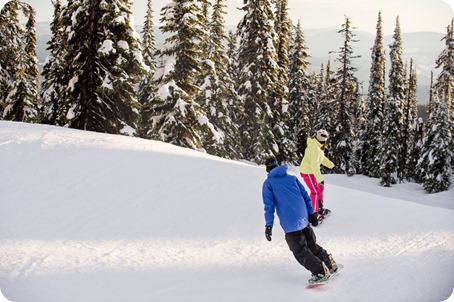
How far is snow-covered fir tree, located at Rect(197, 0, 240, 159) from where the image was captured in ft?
86.8

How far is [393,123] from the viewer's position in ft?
131

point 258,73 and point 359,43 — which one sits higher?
point 359,43

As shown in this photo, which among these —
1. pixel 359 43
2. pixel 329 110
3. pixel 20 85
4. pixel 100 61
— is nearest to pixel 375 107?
pixel 329 110

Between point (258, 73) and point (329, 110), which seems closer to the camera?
point (258, 73)

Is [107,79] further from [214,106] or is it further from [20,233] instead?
[20,233]

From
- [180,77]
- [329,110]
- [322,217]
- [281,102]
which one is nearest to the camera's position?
[322,217]

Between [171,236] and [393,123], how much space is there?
38362mm

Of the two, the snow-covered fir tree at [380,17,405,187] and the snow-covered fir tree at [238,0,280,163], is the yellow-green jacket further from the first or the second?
the snow-covered fir tree at [380,17,405,187]

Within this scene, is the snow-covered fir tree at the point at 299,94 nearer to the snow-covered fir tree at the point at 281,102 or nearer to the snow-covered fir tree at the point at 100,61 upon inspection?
the snow-covered fir tree at the point at 281,102

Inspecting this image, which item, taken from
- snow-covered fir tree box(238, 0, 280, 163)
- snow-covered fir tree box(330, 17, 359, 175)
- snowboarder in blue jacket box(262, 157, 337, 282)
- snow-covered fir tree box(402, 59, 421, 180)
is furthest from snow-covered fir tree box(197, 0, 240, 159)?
snow-covered fir tree box(402, 59, 421, 180)

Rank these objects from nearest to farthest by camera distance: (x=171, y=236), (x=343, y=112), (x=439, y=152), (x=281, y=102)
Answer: (x=171, y=236) < (x=281, y=102) < (x=439, y=152) < (x=343, y=112)

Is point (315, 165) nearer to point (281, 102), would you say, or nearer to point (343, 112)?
point (281, 102)

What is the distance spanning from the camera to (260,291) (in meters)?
5.61

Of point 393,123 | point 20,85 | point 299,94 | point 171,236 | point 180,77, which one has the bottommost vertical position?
point 171,236
